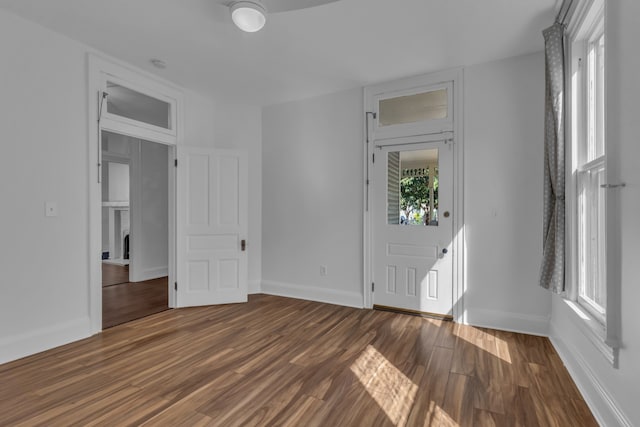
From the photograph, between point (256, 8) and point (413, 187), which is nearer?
point (256, 8)

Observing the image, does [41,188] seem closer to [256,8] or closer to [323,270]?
[256,8]

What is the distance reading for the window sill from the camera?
1.74m

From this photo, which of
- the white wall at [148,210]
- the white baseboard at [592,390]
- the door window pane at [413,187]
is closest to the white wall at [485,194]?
the door window pane at [413,187]

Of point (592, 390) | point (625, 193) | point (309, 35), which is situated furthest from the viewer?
point (309, 35)

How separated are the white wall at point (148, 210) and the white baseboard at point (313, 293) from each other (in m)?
2.38

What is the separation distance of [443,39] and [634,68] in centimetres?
178

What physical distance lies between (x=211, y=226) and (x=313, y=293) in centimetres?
162

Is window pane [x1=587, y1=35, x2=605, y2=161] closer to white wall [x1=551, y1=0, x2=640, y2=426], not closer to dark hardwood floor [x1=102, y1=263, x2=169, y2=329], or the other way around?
white wall [x1=551, y1=0, x2=640, y2=426]

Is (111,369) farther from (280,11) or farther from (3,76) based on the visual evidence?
(280,11)

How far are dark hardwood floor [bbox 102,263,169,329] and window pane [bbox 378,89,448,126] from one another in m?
3.65

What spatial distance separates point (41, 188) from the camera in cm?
288

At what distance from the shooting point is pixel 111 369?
2537mm

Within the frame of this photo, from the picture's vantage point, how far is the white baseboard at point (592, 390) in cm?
174

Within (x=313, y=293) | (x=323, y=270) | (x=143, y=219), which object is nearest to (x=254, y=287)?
(x=313, y=293)
